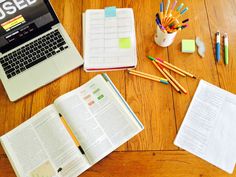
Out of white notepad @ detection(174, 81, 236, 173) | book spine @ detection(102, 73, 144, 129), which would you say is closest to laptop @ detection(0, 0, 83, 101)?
book spine @ detection(102, 73, 144, 129)

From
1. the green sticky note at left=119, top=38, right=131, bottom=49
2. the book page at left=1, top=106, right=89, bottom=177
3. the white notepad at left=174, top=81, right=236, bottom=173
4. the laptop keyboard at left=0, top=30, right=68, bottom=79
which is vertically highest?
the laptop keyboard at left=0, top=30, right=68, bottom=79

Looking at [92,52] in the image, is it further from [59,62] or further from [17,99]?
[17,99]

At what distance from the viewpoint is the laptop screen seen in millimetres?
709

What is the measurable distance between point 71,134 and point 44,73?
0.77 feet

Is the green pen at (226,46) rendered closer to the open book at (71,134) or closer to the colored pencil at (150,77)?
the colored pencil at (150,77)

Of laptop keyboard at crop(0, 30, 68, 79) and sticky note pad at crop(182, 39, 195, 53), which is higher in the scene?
laptop keyboard at crop(0, 30, 68, 79)

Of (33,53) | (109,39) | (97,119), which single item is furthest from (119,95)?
(33,53)

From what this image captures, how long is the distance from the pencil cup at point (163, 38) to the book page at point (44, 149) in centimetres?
42

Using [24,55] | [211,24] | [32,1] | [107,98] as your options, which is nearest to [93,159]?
[107,98]

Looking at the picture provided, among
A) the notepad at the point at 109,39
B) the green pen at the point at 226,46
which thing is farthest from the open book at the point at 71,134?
the green pen at the point at 226,46

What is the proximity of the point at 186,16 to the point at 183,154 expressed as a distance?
0.51 metres

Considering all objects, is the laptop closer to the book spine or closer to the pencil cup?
the book spine

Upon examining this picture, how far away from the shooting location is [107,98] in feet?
2.40

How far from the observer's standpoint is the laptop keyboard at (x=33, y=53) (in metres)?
0.77
